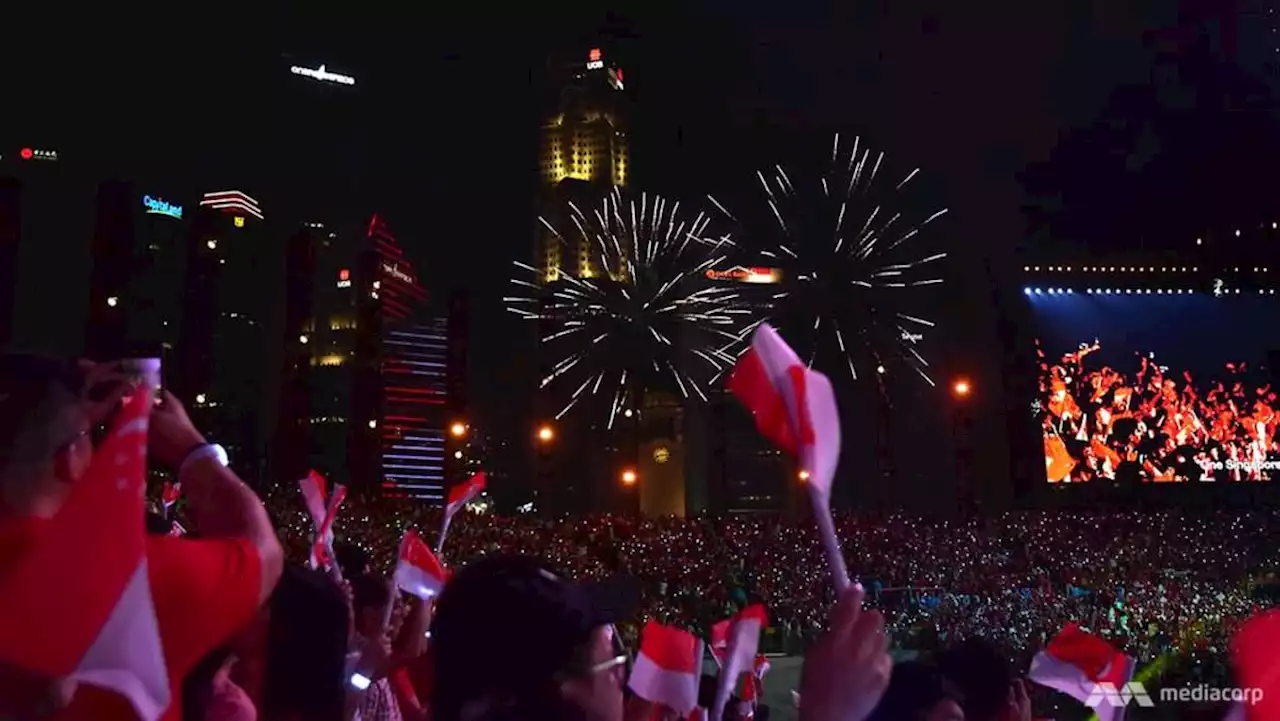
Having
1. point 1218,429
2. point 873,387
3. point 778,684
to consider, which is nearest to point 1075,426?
Answer: point 1218,429

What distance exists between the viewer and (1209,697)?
26.8 ft

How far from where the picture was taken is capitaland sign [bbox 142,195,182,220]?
54.3 meters

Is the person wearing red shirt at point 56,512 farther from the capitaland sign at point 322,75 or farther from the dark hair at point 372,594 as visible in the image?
the capitaland sign at point 322,75

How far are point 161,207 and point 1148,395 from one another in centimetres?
4703

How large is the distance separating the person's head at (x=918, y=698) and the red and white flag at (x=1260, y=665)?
1394mm

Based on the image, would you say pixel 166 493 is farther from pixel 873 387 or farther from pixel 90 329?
pixel 873 387

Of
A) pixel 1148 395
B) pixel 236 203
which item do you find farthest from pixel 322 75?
pixel 1148 395

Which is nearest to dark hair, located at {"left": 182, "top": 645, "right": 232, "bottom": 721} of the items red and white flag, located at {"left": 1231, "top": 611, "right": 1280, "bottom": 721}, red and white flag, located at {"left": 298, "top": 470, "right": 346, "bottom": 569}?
red and white flag, located at {"left": 1231, "top": 611, "right": 1280, "bottom": 721}

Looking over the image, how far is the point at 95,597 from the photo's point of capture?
166 cm

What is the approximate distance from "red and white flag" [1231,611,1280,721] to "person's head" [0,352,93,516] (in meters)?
2.03

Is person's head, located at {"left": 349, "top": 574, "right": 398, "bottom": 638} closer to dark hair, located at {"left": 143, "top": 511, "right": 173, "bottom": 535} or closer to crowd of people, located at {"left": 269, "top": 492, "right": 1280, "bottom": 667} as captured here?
dark hair, located at {"left": 143, "top": 511, "right": 173, "bottom": 535}

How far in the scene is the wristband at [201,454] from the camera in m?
2.13

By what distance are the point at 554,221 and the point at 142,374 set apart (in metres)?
66.6

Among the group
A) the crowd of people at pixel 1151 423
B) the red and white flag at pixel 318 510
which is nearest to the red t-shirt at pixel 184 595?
the red and white flag at pixel 318 510
